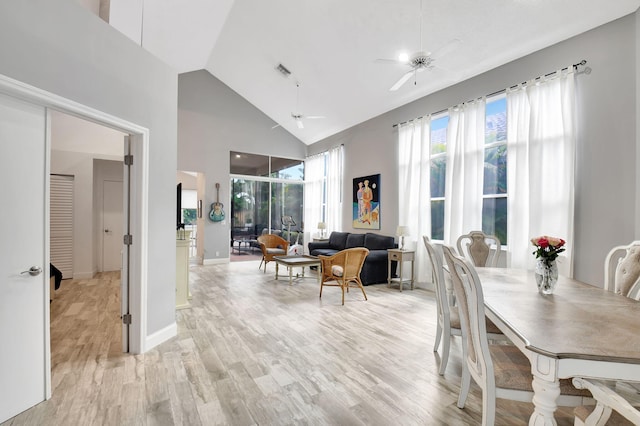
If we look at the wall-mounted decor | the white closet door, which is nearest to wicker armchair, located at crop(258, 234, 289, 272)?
the wall-mounted decor

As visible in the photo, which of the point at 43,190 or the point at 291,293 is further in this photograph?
the point at 291,293

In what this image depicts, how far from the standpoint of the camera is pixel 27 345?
188cm

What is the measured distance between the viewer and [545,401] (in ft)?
4.03

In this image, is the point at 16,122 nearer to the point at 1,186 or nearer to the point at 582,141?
the point at 1,186

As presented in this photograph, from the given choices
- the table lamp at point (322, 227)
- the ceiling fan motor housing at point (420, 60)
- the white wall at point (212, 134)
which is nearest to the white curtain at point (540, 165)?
the ceiling fan motor housing at point (420, 60)

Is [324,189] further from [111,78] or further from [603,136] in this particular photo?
[111,78]

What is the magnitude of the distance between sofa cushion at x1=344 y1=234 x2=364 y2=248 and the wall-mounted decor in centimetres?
27

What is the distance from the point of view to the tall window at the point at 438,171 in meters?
5.15

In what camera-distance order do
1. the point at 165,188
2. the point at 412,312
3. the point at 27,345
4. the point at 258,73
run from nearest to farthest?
1. the point at 27,345
2. the point at 165,188
3. the point at 412,312
4. the point at 258,73

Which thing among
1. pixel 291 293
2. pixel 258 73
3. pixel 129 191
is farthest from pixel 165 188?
pixel 258 73

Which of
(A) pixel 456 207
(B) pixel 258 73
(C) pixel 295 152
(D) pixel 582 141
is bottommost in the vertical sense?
(A) pixel 456 207

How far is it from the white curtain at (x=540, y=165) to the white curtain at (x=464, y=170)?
1.44ft

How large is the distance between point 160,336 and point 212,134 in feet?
20.1

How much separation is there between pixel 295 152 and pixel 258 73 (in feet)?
8.99
